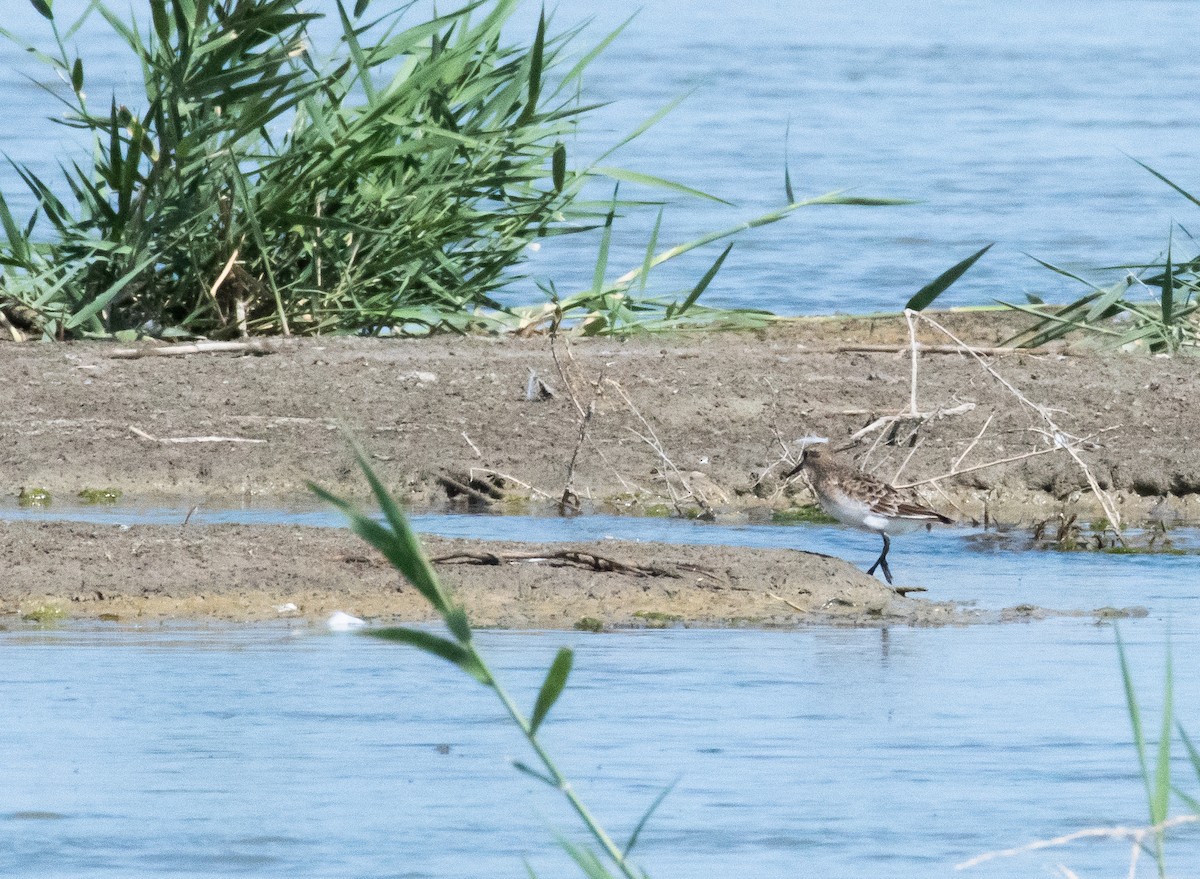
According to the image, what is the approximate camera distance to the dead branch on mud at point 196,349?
10078 millimetres

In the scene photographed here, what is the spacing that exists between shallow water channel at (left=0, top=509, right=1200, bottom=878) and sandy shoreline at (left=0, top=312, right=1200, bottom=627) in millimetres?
549

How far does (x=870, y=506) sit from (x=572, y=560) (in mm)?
1138

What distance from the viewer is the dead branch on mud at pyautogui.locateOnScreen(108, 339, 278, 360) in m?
10.1

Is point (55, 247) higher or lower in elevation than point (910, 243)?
higher

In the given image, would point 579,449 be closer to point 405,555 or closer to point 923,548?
point 923,548

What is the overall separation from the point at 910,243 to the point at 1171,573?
10.1 meters

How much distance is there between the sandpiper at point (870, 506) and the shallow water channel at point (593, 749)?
967 mm

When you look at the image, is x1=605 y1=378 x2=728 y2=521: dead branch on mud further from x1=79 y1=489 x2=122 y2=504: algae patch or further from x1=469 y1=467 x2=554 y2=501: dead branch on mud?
x1=79 y1=489 x2=122 y2=504: algae patch

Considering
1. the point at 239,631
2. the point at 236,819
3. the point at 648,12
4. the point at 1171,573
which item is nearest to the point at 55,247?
the point at 239,631

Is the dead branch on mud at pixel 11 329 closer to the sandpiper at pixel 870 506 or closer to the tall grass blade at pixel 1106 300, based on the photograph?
the sandpiper at pixel 870 506

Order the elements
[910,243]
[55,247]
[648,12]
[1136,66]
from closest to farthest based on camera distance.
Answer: [55,247] → [910,243] → [1136,66] → [648,12]

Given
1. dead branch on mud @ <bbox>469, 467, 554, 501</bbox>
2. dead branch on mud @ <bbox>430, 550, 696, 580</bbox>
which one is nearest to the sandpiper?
dead branch on mud @ <bbox>430, 550, 696, 580</bbox>

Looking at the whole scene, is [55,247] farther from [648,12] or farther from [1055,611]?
[648,12]

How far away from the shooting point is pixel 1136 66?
3600 centimetres
